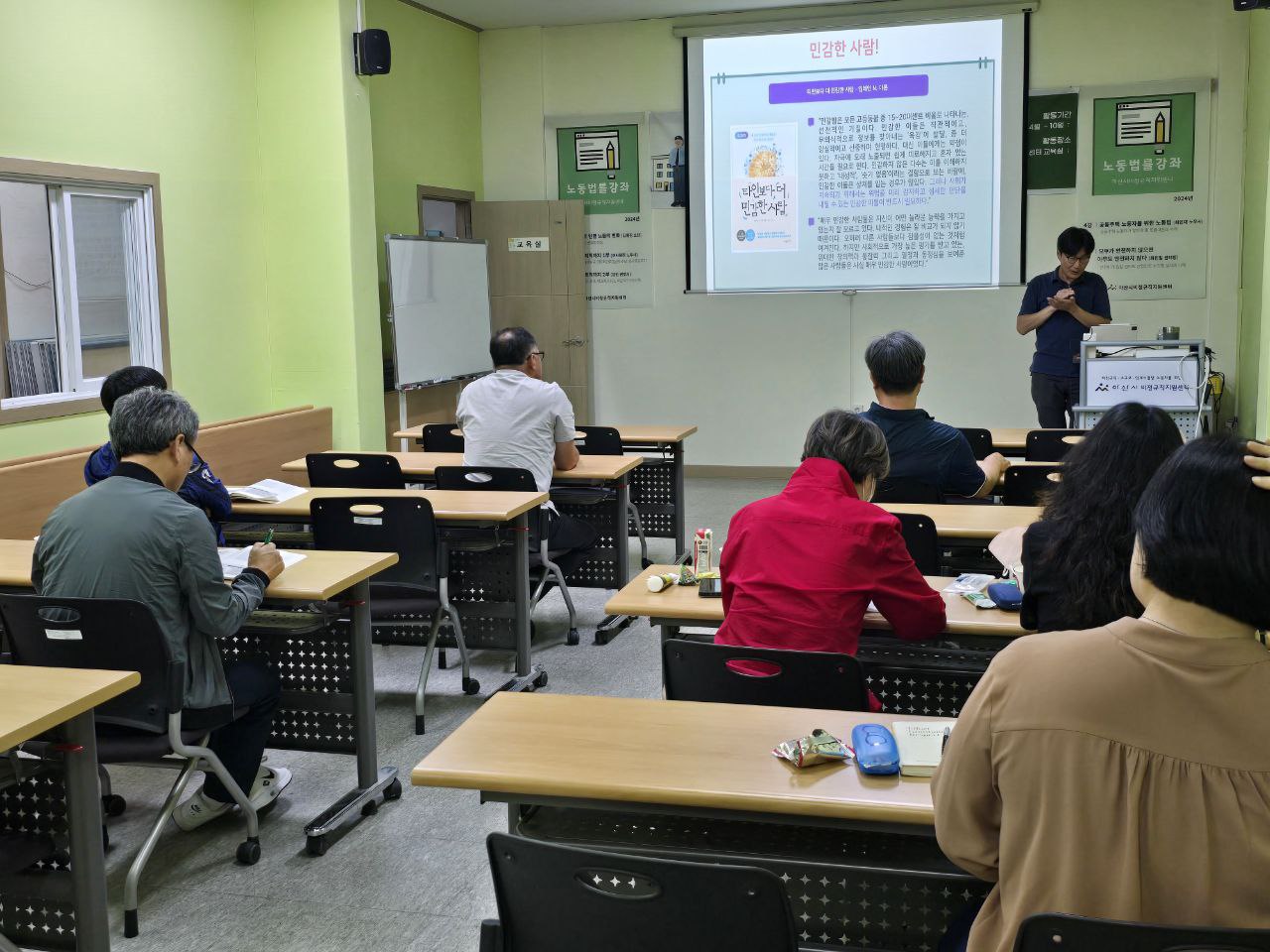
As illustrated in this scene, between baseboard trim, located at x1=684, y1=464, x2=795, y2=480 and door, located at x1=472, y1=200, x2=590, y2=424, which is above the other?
door, located at x1=472, y1=200, x2=590, y2=424

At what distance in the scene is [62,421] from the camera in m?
5.16

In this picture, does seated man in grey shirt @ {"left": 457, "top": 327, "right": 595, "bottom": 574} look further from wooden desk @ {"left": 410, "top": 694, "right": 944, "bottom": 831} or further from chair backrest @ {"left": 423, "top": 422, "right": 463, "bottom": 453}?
wooden desk @ {"left": 410, "top": 694, "right": 944, "bottom": 831}

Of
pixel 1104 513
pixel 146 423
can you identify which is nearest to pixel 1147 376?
pixel 1104 513

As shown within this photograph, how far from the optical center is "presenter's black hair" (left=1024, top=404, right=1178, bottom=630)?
1987 millimetres

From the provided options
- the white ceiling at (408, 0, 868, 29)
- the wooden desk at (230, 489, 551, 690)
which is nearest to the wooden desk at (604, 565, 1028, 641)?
the wooden desk at (230, 489, 551, 690)

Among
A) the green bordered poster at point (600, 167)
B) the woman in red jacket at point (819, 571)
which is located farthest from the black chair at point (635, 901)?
the green bordered poster at point (600, 167)

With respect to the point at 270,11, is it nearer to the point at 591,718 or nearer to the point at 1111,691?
the point at 591,718

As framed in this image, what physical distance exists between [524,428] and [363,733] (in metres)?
1.82

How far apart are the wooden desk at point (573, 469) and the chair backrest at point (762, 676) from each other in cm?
256

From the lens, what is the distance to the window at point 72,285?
4.95 metres

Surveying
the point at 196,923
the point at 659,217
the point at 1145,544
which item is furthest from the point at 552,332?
the point at 1145,544

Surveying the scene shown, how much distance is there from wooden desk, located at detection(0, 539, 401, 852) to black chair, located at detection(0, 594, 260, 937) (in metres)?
0.37

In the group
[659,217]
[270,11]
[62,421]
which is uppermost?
[270,11]

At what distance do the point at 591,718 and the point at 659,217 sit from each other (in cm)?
699
